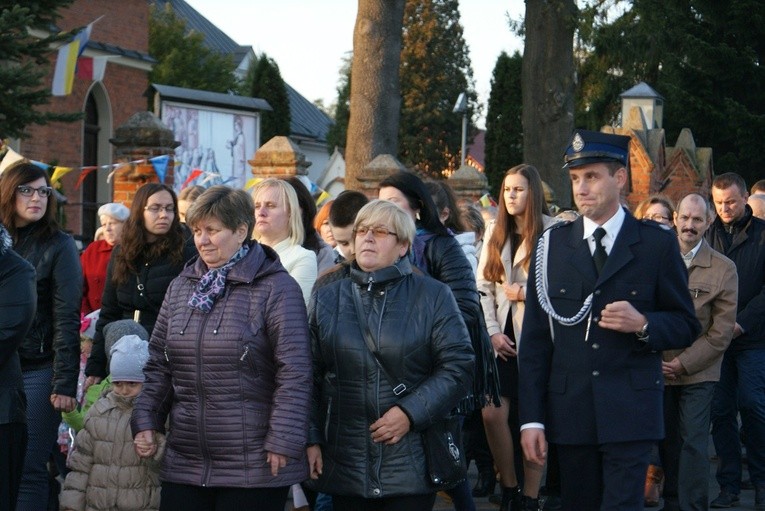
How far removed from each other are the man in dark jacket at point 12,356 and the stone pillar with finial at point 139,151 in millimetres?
8405

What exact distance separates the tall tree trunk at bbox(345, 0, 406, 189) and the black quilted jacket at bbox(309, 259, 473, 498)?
12167mm

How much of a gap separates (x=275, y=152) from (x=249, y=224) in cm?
1032

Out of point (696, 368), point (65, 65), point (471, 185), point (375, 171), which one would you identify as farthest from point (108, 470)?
point (65, 65)

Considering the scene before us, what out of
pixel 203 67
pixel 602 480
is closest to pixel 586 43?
pixel 602 480

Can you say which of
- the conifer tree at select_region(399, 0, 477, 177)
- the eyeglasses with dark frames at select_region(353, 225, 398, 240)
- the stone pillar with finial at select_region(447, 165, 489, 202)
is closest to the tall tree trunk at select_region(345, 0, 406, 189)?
the stone pillar with finial at select_region(447, 165, 489, 202)

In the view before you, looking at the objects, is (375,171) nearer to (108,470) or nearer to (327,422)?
(108,470)

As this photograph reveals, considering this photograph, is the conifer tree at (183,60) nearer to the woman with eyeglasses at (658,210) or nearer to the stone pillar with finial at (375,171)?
the stone pillar with finial at (375,171)

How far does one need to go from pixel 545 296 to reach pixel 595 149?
0.65m

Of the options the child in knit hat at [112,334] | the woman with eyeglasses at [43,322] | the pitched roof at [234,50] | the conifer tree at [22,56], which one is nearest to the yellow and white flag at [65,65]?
the conifer tree at [22,56]

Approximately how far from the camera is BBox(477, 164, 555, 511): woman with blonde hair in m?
8.49

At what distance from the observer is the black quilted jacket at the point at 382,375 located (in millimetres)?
5375

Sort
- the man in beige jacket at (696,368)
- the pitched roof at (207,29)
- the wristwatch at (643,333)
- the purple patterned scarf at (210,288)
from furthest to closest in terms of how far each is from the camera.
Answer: the pitched roof at (207,29) → the man in beige jacket at (696,368) → the purple patterned scarf at (210,288) → the wristwatch at (643,333)

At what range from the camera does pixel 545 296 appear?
558 cm

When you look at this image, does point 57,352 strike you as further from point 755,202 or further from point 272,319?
point 755,202
